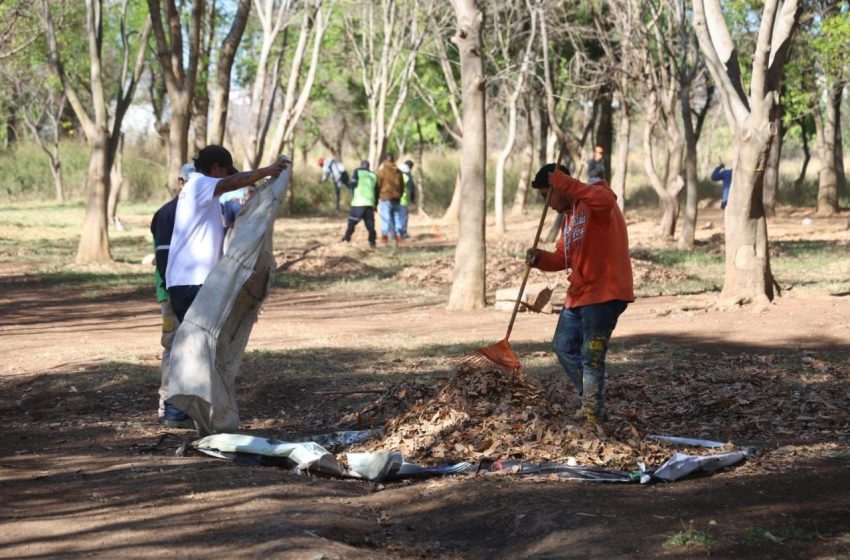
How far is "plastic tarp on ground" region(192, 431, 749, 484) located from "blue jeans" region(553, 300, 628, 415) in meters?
0.68

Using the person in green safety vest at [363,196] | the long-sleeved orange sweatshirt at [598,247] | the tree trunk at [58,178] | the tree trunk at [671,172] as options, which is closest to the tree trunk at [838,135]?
the tree trunk at [671,172]

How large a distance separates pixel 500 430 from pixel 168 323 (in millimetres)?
2440

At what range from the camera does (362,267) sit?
69.1 feet

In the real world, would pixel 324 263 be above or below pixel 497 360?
below

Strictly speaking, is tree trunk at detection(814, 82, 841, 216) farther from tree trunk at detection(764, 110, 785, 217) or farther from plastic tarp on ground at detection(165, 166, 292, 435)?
plastic tarp on ground at detection(165, 166, 292, 435)

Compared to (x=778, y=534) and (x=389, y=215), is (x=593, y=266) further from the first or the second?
(x=389, y=215)

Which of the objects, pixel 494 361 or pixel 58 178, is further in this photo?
pixel 58 178

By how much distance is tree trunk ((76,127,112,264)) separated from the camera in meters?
20.3

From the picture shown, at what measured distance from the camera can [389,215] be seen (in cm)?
2559

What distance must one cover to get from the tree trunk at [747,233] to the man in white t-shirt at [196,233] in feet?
25.6

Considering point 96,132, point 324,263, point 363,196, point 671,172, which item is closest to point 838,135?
point 671,172

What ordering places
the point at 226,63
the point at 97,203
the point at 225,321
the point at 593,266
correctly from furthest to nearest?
1. the point at 97,203
2. the point at 226,63
3. the point at 225,321
4. the point at 593,266

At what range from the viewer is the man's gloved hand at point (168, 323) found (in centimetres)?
803

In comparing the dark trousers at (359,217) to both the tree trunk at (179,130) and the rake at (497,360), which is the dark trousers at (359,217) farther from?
the rake at (497,360)
